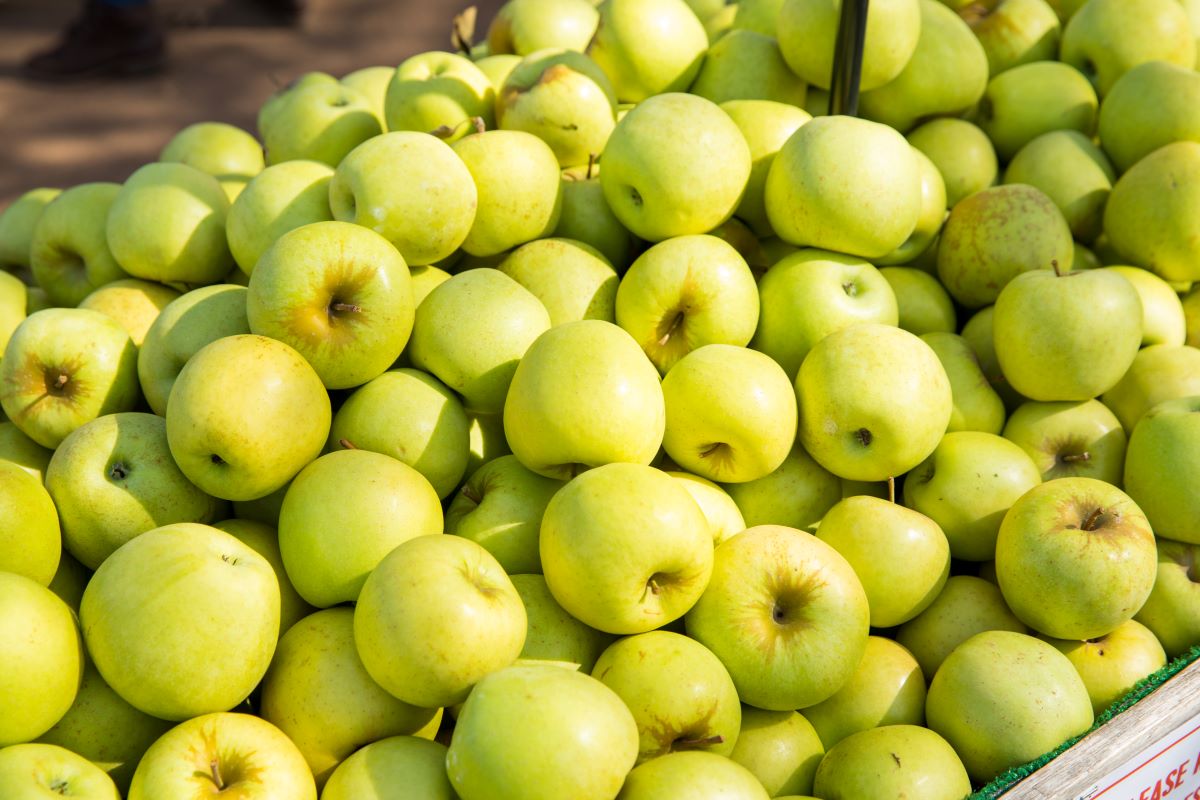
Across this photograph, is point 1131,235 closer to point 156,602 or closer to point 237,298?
point 237,298

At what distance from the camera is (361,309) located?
1.78 m

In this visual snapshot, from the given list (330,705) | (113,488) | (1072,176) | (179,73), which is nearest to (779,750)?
(330,705)

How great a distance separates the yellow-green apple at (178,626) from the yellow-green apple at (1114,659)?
55.5 inches

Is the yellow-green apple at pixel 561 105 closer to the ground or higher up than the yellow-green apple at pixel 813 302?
higher up

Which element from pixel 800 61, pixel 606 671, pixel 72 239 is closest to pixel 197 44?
pixel 72 239

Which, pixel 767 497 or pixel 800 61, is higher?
pixel 800 61

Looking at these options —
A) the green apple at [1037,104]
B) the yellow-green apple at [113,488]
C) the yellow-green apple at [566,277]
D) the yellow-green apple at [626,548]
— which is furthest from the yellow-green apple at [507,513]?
the green apple at [1037,104]

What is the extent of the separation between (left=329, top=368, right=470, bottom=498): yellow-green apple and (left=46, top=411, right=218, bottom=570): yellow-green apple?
29cm

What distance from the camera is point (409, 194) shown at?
1.94 meters

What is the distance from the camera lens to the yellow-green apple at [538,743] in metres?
1.32

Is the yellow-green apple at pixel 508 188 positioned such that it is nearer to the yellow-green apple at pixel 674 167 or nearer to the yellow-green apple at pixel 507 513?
the yellow-green apple at pixel 674 167

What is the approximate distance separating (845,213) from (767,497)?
0.61 m

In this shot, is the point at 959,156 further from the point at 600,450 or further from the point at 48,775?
the point at 48,775

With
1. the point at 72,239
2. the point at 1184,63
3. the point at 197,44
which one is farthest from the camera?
the point at 197,44
